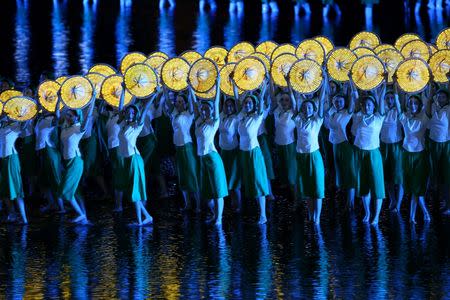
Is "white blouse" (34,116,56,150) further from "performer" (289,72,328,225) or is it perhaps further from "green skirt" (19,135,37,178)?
"performer" (289,72,328,225)

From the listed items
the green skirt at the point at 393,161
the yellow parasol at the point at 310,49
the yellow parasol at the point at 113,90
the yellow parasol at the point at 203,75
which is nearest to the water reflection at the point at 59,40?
the yellow parasol at the point at 113,90

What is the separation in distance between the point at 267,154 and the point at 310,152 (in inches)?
53.1

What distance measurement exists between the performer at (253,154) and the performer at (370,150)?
1160 millimetres

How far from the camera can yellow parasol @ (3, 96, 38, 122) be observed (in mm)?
14109

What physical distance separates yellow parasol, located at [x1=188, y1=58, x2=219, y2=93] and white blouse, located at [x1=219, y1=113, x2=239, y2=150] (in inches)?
24.6

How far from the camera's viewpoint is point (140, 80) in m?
14.0

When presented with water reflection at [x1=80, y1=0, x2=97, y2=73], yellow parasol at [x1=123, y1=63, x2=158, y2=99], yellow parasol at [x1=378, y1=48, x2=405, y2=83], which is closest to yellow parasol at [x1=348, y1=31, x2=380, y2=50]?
yellow parasol at [x1=378, y1=48, x2=405, y2=83]

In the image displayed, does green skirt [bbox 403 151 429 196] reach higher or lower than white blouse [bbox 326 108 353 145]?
lower

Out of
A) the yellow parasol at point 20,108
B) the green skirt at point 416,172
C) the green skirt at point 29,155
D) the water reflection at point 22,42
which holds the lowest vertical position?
the green skirt at point 416,172

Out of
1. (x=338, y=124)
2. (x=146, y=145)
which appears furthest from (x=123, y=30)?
(x=338, y=124)

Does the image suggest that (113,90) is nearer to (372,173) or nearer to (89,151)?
(89,151)

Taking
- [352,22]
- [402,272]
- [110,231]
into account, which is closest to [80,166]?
[110,231]

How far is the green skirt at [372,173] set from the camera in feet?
44.9

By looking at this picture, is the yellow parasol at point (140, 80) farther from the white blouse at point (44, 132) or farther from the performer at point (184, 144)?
the white blouse at point (44, 132)
